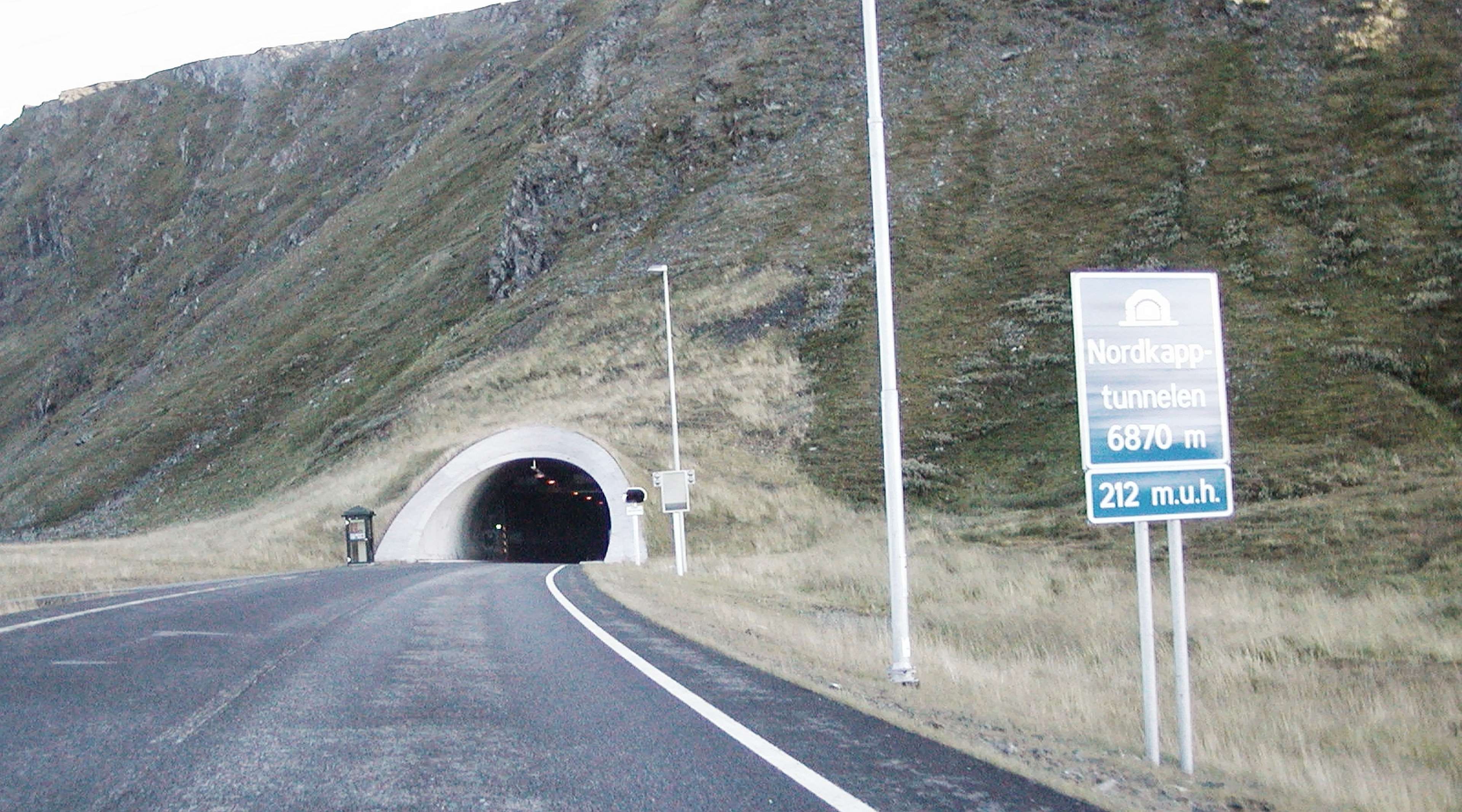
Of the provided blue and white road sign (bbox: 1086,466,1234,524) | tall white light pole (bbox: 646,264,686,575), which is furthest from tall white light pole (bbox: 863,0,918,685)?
tall white light pole (bbox: 646,264,686,575)

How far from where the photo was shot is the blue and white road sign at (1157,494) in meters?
7.51

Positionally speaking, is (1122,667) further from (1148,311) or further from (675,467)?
(675,467)

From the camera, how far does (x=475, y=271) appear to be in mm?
78312

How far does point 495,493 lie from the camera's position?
49656 mm

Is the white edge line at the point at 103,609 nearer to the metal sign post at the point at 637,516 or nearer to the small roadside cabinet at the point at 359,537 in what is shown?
the metal sign post at the point at 637,516

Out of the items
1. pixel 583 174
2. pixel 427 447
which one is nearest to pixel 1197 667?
pixel 427 447

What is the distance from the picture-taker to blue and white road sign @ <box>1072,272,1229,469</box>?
24.9ft

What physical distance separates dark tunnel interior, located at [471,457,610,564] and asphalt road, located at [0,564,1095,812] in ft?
103

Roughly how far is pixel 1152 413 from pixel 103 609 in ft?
45.3

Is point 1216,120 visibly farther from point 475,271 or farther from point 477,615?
point 477,615

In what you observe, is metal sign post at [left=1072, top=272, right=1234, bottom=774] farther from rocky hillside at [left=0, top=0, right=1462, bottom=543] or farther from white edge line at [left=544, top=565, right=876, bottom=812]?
rocky hillside at [left=0, top=0, right=1462, bottom=543]

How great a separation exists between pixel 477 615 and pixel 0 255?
170438 mm

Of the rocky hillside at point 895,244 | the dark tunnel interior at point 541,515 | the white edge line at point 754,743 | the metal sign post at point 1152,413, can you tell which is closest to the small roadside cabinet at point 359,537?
the dark tunnel interior at point 541,515

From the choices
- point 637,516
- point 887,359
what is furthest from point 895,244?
point 887,359
